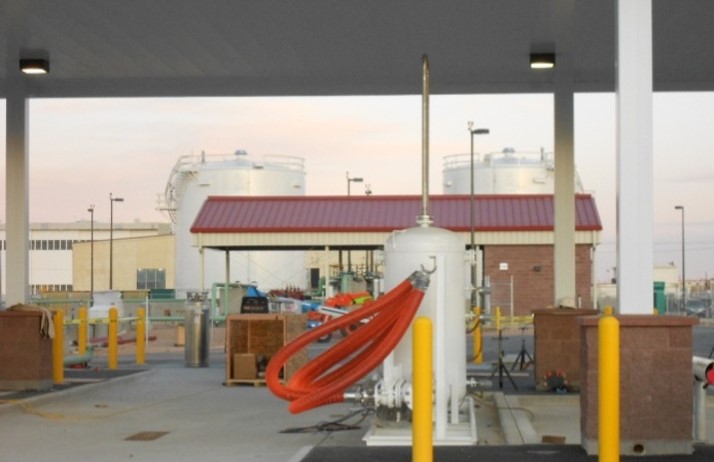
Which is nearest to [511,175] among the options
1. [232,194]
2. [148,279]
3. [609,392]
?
[232,194]

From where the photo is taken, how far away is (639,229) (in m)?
11.6

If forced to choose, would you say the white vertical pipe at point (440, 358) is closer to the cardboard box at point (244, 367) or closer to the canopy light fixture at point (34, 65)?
the canopy light fixture at point (34, 65)

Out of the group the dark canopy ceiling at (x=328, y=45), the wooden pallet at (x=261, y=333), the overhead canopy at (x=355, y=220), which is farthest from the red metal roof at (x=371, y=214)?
the dark canopy ceiling at (x=328, y=45)

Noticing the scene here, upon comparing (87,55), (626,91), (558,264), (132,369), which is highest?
(87,55)

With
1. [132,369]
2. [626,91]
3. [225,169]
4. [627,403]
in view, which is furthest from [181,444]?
[225,169]

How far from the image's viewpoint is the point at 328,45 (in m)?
19.1

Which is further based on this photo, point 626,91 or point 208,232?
point 208,232

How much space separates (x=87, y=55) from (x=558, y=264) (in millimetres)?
8063

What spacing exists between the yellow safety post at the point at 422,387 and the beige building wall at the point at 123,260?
97888 mm

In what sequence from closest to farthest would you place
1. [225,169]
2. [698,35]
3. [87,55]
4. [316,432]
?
[316,432] < [698,35] < [87,55] < [225,169]

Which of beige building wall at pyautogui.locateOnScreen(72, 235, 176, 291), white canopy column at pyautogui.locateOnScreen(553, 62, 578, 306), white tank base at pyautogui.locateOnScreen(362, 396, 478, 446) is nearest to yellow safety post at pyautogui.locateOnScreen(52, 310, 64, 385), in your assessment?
white canopy column at pyautogui.locateOnScreen(553, 62, 578, 306)

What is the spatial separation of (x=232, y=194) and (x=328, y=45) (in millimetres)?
53508

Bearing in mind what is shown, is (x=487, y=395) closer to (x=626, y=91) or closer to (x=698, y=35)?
(x=698, y=35)

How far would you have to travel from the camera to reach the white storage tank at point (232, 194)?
7262cm
